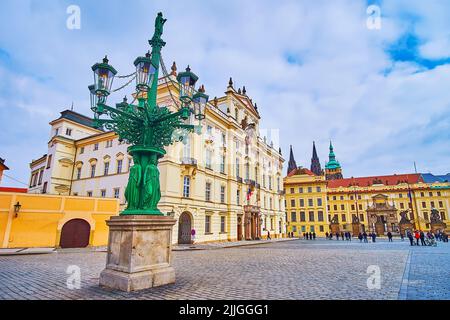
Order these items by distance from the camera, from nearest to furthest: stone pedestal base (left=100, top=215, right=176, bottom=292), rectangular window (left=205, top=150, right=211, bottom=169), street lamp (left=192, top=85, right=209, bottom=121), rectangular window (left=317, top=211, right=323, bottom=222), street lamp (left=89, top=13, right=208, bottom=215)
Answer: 1. stone pedestal base (left=100, top=215, right=176, bottom=292)
2. street lamp (left=89, top=13, right=208, bottom=215)
3. street lamp (left=192, top=85, right=209, bottom=121)
4. rectangular window (left=205, top=150, right=211, bottom=169)
5. rectangular window (left=317, top=211, right=323, bottom=222)

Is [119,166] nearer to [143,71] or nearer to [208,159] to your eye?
[208,159]

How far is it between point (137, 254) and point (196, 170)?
1992cm

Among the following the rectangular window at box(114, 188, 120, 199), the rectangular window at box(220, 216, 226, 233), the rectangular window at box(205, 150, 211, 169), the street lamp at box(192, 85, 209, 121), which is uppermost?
the rectangular window at box(205, 150, 211, 169)

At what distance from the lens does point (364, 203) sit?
67.0 meters

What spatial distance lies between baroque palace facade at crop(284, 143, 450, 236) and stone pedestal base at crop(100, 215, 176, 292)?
53847 mm

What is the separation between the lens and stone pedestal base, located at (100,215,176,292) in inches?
245

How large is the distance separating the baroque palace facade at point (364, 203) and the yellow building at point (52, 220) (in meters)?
46.9

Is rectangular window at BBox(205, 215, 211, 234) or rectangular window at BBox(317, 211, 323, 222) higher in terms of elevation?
rectangular window at BBox(317, 211, 323, 222)

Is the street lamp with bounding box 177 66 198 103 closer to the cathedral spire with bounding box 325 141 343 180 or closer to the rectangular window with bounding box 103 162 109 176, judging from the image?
the rectangular window with bounding box 103 162 109 176

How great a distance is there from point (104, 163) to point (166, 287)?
86.4 feet

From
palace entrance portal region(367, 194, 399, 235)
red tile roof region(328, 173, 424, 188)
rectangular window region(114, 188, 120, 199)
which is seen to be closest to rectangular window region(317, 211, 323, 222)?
palace entrance portal region(367, 194, 399, 235)
